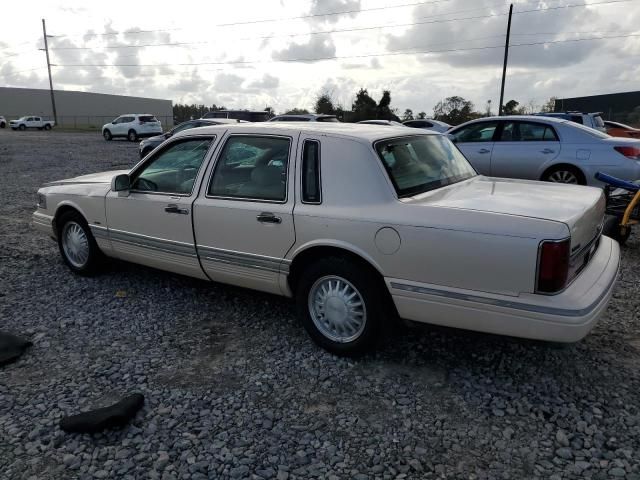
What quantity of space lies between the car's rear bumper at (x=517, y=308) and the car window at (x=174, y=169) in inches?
80.1

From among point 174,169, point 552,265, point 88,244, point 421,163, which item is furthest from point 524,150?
point 88,244

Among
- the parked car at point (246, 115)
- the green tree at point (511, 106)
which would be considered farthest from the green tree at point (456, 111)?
the parked car at point (246, 115)

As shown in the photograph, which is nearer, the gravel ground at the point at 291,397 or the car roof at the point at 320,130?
the gravel ground at the point at 291,397

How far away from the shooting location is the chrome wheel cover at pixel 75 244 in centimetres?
537

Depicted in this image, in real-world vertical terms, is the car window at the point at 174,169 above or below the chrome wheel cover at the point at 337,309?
above

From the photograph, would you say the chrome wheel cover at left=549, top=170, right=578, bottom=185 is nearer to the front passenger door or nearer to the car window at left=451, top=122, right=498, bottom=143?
the car window at left=451, top=122, right=498, bottom=143

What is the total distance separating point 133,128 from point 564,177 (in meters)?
27.0

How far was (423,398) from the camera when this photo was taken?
321cm

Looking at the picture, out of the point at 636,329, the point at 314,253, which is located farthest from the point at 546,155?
the point at 314,253

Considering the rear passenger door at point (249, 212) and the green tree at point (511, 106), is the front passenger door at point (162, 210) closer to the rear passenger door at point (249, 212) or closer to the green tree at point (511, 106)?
the rear passenger door at point (249, 212)

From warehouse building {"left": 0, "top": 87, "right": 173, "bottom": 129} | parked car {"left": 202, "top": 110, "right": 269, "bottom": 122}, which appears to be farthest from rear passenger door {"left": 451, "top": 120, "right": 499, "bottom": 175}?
warehouse building {"left": 0, "top": 87, "right": 173, "bottom": 129}

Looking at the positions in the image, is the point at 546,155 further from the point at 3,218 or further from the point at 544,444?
the point at 3,218

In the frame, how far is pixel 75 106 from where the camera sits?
226 feet

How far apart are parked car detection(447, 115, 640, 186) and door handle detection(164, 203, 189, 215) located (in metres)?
6.23
